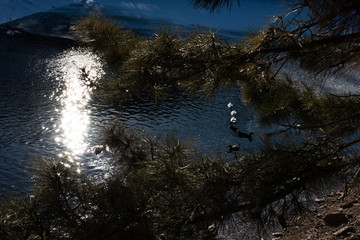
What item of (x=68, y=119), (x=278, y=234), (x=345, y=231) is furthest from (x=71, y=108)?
(x=345, y=231)

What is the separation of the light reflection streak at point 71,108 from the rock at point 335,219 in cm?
228

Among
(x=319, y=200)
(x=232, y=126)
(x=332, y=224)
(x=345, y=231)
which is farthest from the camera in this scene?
(x=232, y=126)

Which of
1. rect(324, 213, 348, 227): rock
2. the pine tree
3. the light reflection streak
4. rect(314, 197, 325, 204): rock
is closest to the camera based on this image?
the pine tree

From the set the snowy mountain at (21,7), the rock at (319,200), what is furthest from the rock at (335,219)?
the snowy mountain at (21,7)

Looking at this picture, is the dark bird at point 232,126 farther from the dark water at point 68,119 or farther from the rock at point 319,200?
the rock at point 319,200

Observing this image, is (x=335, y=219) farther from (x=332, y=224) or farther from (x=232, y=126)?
(x=232, y=126)

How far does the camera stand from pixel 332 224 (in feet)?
8.45

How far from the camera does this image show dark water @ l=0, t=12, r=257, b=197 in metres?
3.81

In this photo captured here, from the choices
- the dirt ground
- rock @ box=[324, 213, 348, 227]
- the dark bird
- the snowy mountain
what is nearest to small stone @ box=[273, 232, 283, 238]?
the dirt ground

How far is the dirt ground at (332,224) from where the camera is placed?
238cm

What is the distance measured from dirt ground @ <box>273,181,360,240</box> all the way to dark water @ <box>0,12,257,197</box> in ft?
3.62

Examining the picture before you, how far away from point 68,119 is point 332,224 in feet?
12.1

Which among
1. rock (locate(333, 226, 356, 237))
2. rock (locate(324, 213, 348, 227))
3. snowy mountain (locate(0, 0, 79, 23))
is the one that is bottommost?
rock (locate(324, 213, 348, 227))

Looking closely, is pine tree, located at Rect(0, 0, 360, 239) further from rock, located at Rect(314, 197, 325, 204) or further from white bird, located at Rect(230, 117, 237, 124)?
white bird, located at Rect(230, 117, 237, 124)
